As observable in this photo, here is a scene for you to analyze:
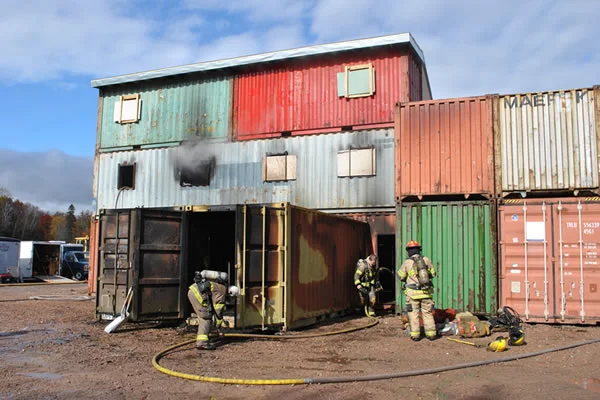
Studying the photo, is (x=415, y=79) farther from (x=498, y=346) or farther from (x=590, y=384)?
(x=590, y=384)

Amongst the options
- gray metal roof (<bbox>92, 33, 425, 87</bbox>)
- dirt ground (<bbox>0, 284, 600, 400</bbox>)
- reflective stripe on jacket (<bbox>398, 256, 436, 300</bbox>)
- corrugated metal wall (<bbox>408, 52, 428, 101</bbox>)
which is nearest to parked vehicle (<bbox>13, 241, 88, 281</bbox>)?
gray metal roof (<bbox>92, 33, 425, 87</bbox>)

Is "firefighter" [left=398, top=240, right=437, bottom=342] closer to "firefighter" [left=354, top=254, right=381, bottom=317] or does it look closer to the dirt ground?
the dirt ground

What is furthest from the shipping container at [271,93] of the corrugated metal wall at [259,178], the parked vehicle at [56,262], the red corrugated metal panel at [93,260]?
the parked vehicle at [56,262]

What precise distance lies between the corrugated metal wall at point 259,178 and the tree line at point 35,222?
57.7 metres

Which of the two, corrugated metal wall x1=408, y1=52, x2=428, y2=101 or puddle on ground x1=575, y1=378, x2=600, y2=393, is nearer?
puddle on ground x1=575, y1=378, x2=600, y2=393

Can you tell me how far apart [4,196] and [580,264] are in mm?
94574

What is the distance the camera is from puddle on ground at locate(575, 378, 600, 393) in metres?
6.15

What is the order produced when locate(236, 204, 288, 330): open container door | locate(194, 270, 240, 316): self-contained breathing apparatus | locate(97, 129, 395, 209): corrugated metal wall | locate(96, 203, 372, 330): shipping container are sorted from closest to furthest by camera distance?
locate(194, 270, 240, 316): self-contained breathing apparatus, locate(236, 204, 288, 330): open container door, locate(96, 203, 372, 330): shipping container, locate(97, 129, 395, 209): corrugated metal wall

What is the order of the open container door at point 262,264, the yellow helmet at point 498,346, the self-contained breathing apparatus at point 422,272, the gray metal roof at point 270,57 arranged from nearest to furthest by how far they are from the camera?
the yellow helmet at point 498,346
the self-contained breathing apparatus at point 422,272
the open container door at point 262,264
the gray metal roof at point 270,57

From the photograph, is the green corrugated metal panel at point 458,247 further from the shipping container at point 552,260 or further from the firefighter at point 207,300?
the firefighter at point 207,300

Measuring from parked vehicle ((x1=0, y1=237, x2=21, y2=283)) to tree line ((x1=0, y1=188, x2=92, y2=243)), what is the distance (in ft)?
145

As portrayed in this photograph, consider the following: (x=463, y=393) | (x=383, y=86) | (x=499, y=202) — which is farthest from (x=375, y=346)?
(x=383, y=86)

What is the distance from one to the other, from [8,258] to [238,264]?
970 inches

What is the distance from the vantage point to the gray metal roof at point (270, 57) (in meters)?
16.0
